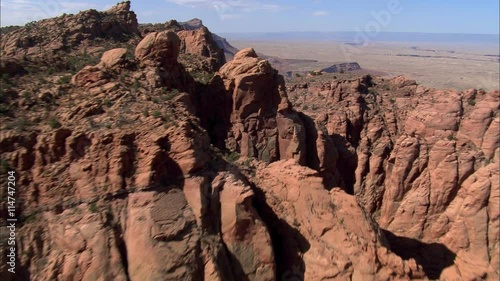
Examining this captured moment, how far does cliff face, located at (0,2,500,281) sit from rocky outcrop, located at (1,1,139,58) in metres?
0.62

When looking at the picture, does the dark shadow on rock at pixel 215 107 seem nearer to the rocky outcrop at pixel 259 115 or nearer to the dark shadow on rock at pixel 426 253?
the rocky outcrop at pixel 259 115

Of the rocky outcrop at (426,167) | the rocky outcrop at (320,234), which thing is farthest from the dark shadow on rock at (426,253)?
the rocky outcrop at (320,234)

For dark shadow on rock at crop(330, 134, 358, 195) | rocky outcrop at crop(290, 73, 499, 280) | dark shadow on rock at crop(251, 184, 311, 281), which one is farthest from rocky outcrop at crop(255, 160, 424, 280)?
dark shadow on rock at crop(330, 134, 358, 195)

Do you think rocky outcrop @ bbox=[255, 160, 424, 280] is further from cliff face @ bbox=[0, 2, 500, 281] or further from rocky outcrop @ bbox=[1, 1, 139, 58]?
rocky outcrop @ bbox=[1, 1, 139, 58]

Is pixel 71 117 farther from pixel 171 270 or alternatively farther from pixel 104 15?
pixel 104 15

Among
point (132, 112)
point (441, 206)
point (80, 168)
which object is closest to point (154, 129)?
point (132, 112)

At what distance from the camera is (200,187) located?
55.8 feet

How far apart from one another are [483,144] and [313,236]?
2044 centimetres

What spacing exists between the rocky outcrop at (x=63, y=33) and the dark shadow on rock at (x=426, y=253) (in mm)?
25995

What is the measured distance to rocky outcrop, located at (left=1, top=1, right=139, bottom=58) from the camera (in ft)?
95.7

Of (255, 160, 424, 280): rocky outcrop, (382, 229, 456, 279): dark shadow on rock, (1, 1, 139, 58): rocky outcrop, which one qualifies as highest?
(1, 1, 139, 58): rocky outcrop

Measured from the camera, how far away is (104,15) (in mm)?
36438

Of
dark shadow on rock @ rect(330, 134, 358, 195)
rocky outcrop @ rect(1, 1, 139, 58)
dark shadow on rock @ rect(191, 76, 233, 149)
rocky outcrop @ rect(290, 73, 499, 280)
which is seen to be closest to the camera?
rocky outcrop @ rect(290, 73, 499, 280)

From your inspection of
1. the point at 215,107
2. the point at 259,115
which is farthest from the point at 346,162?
the point at 215,107
